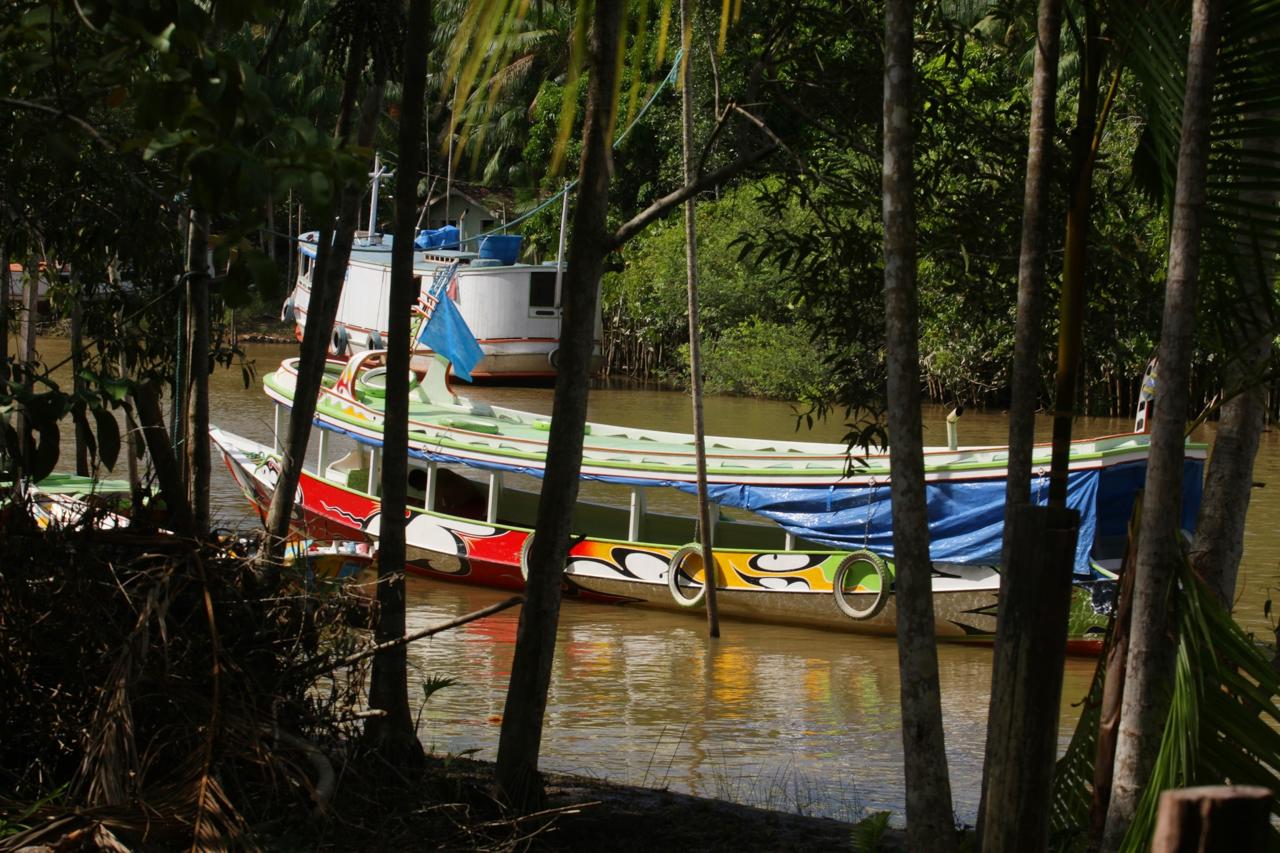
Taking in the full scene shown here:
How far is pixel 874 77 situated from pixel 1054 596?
2.81 metres

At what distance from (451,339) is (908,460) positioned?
1388 centimetres

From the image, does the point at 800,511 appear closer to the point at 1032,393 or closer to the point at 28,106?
the point at 1032,393

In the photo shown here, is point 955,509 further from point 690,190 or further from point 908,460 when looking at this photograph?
point 908,460

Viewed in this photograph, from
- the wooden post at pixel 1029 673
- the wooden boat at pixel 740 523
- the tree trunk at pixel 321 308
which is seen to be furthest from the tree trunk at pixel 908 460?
the wooden boat at pixel 740 523

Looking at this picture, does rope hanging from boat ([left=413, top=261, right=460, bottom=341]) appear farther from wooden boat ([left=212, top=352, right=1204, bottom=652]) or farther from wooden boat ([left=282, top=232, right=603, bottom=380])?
wooden boat ([left=212, top=352, right=1204, bottom=652])

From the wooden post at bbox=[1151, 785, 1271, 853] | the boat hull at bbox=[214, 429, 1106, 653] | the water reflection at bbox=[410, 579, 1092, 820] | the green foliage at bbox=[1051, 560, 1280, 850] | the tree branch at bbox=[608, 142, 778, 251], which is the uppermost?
the tree branch at bbox=[608, 142, 778, 251]

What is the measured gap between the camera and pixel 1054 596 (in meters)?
3.39

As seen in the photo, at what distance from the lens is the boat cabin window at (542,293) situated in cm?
3541

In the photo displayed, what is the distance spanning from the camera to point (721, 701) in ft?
35.6

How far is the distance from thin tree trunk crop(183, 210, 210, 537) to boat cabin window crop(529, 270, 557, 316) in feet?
95.5

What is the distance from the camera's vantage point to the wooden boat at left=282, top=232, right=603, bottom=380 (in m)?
35.2

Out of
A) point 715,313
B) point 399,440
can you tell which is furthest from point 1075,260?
point 715,313

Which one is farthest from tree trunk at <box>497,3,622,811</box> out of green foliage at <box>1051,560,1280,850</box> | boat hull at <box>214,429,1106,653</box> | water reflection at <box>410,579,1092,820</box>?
boat hull at <box>214,429,1106,653</box>

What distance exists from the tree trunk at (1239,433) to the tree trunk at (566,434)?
248 centimetres
